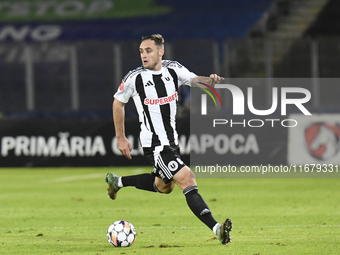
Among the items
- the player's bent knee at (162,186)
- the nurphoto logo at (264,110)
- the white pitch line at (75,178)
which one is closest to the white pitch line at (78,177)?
the white pitch line at (75,178)

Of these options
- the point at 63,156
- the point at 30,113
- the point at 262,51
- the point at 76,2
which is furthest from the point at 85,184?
the point at 76,2

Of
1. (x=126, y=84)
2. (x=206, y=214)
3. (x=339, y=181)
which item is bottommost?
(x=339, y=181)

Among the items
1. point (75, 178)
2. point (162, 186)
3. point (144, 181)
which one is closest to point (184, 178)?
point (162, 186)

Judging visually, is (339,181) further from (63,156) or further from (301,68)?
(63,156)

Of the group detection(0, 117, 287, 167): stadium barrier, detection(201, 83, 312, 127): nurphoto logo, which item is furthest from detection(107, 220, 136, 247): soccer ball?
detection(0, 117, 287, 167): stadium barrier

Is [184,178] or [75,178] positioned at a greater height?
[184,178]

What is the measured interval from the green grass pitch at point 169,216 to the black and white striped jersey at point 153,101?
104cm

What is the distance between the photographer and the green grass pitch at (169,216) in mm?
5734

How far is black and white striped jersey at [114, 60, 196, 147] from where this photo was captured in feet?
19.7

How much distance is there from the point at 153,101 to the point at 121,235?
1.33 metres

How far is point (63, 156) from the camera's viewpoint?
15.2 meters

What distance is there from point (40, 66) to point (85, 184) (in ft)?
24.3

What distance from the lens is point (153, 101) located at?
5.99 m

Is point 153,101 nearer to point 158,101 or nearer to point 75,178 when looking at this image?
point 158,101
